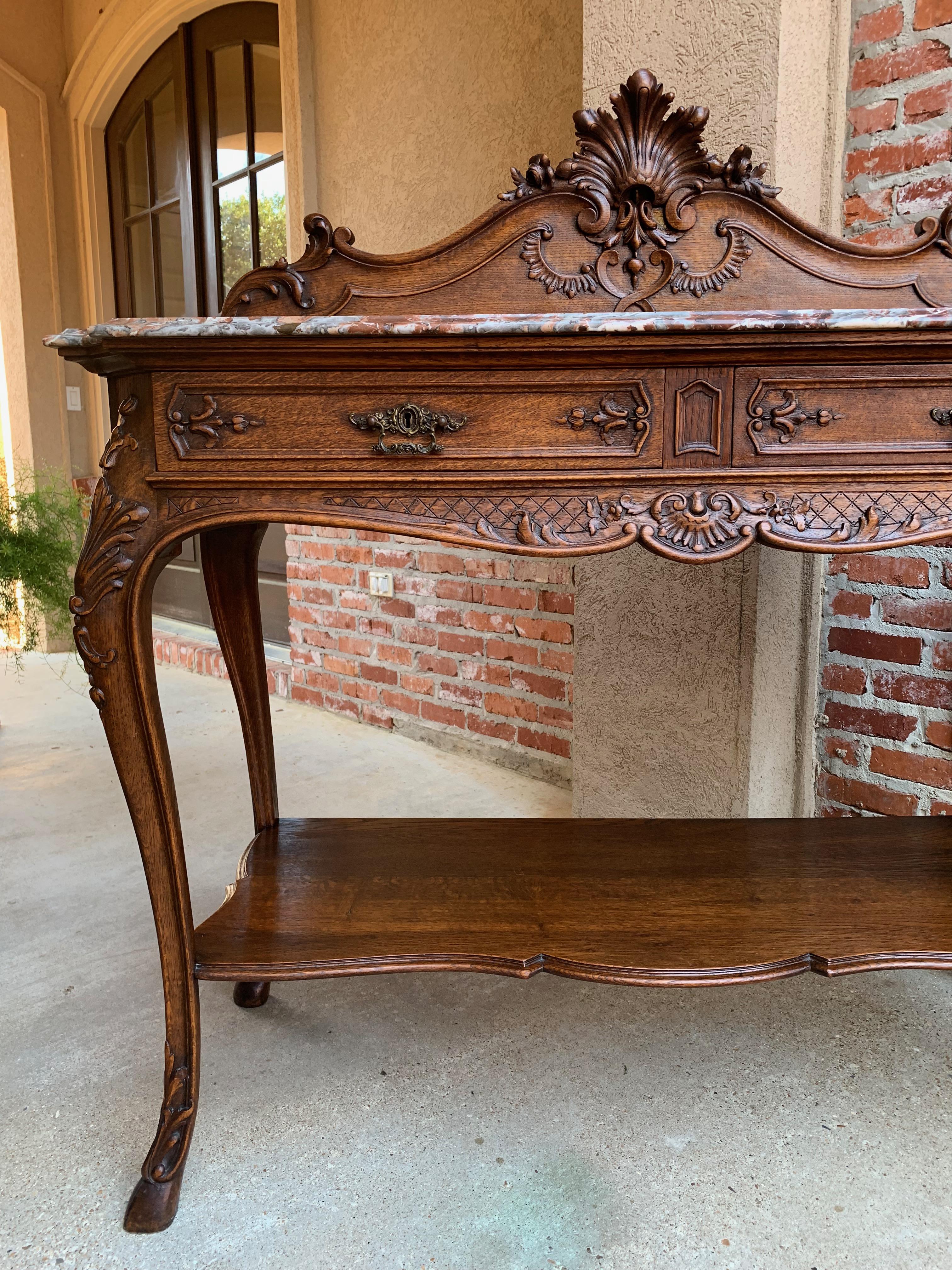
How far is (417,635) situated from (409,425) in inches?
78.7

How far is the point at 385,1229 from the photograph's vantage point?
1.10 m

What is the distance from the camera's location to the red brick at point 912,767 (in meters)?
1.76

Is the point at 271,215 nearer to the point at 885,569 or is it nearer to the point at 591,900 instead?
the point at 885,569

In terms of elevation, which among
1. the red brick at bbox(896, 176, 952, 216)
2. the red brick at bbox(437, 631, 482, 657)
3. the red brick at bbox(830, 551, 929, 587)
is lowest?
the red brick at bbox(437, 631, 482, 657)

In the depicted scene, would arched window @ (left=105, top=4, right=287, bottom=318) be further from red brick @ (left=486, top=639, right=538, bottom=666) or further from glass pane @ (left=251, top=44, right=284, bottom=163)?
red brick @ (left=486, top=639, right=538, bottom=666)

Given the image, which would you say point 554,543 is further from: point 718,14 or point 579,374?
point 718,14

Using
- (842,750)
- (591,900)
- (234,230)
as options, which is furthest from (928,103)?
(234,230)

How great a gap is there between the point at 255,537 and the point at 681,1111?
115cm

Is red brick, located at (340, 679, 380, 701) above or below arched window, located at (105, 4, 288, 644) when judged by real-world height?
below

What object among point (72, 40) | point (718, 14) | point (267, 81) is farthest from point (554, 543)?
point (72, 40)

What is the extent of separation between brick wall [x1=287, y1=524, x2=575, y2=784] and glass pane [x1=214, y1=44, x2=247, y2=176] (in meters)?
1.66

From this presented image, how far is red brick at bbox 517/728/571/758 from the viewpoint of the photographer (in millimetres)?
2650

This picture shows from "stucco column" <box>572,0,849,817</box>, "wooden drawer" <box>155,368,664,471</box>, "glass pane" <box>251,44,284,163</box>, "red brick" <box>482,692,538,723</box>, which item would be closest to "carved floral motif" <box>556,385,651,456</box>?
"wooden drawer" <box>155,368,664,471</box>

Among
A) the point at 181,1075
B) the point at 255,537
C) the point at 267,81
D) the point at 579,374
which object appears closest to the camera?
the point at 579,374
